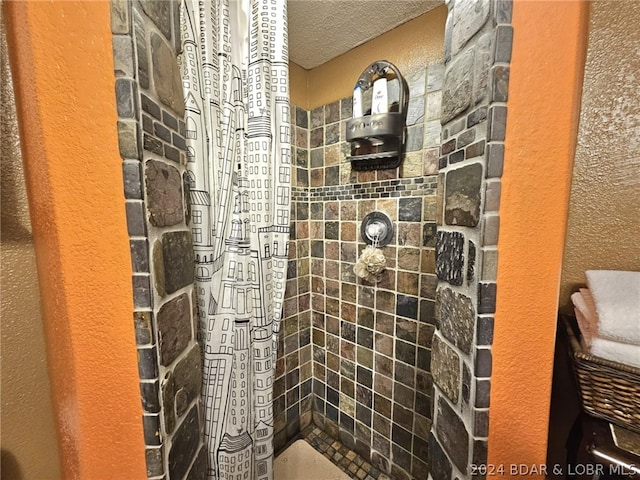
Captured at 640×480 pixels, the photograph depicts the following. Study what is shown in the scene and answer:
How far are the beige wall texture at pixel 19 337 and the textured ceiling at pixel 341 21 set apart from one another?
2.99ft

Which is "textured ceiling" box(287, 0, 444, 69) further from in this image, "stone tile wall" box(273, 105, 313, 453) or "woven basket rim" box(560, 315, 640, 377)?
"woven basket rim" box(560, 315, 640, 377)

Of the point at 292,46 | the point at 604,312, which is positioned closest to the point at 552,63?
the point at 604,312

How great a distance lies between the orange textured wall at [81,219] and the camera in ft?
1.19

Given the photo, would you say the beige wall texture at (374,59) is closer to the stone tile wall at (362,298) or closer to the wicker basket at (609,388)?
the stone tile wall at (362,298)

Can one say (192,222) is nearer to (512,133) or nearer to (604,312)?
(512,133)

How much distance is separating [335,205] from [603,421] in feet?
3.50

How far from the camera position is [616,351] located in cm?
45

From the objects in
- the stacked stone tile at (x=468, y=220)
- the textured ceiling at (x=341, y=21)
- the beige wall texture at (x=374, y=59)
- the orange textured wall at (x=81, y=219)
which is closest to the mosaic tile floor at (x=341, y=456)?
the stacked stone tile at (x=468, y=220)

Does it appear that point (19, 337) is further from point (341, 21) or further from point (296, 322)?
point (341, 21)

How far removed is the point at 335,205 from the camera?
1227 millimetres

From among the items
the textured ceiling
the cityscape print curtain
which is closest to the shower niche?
the textured ceiling

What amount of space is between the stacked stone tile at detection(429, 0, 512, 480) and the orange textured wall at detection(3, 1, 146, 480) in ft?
2.08

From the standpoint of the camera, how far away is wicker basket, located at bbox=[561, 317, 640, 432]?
1.45 ft

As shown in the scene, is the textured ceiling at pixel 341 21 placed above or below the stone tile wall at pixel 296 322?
above
